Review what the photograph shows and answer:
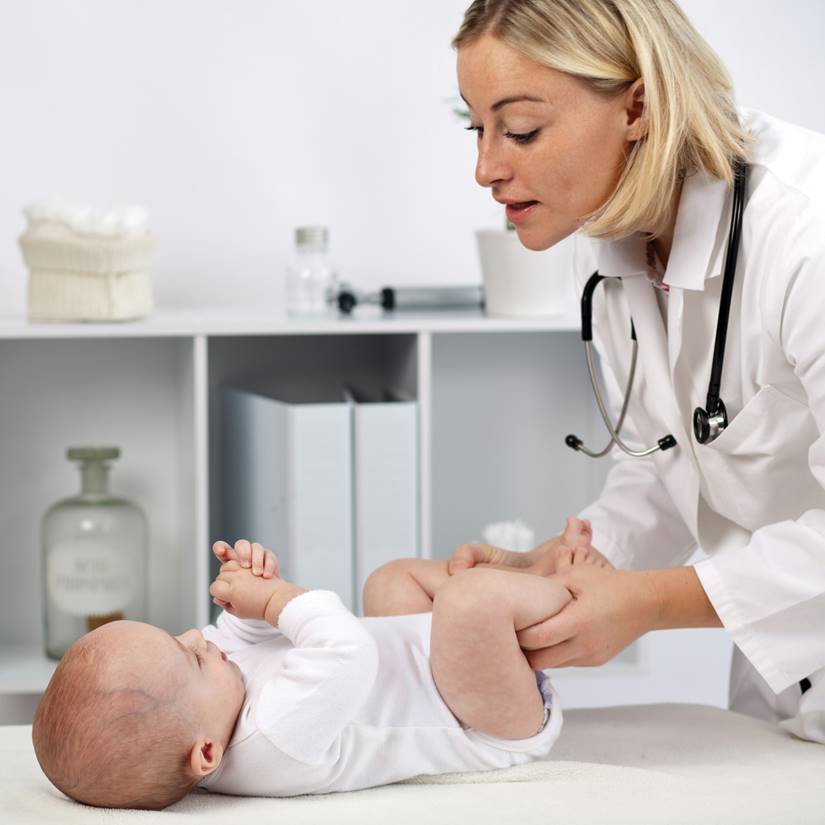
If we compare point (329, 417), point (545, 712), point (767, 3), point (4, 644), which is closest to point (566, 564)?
point (545, 712)

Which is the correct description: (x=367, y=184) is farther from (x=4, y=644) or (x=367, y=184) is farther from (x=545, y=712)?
(x=545, y=712)

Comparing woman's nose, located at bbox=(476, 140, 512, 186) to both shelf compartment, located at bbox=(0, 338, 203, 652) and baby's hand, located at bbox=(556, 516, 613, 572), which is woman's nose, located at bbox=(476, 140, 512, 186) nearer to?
baby's hand, located at bbox=(556, 516, 613, 572)

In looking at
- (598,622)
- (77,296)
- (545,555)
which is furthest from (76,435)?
(598,622)

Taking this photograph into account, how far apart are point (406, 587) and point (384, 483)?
58cm

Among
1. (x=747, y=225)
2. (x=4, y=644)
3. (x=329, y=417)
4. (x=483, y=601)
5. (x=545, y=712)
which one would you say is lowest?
(x=4, y=644)

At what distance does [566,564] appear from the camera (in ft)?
4.61

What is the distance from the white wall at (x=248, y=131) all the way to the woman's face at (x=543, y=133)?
1.12 metres

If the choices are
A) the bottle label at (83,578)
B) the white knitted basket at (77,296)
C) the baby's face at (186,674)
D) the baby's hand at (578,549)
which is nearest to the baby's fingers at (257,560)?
the baby's face at (186,674)

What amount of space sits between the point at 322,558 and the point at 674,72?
1074 mm

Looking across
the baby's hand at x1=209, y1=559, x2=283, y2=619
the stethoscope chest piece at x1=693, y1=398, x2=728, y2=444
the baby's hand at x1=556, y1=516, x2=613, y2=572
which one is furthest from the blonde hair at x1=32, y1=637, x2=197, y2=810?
the stethoscope chest piece at x1=693, y1=398, x2=728, y2=444

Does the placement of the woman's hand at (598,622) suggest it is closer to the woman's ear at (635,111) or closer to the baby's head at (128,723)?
the baby's head at (128,723)

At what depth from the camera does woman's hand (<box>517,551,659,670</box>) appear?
123 cm

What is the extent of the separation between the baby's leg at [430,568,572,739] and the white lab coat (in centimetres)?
18

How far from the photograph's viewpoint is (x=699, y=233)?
1282 millimetres
